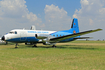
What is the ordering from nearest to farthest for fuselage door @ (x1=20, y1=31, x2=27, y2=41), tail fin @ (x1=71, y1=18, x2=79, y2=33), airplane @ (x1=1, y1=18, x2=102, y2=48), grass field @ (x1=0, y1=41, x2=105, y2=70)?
1. grass field @ (x1=0, y1=41, x2=105, y2=70)
2. airplane @ (x1=1, y1=18, x2=102, y2=48)
3. fuselage door @ (x1=20, y1=31, x2=27, y2=41)
4. tail fin @ (x1=71, y1=18, x2=79, y2=33)

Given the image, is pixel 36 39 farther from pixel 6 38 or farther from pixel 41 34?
pixel 6 38

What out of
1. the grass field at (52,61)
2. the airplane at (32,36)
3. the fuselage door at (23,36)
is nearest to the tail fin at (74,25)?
the airplane at (32,36)

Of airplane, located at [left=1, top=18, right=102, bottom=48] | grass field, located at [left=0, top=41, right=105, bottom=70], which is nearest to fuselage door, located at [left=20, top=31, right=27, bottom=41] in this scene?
airplane, located at [left=1, top=18, right=102, bottom=48]

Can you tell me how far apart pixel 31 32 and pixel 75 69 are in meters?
19.2

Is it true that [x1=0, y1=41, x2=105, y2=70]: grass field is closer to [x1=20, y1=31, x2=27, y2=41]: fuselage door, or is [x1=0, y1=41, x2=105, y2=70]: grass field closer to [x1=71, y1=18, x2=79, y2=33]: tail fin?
[x1=20, y1=31, x2=27, y2=41]: fuselage door

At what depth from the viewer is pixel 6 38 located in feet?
69.8

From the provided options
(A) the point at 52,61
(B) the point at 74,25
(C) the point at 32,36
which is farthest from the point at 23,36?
(B) the point at 74,25

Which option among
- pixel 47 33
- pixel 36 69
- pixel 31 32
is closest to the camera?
pixel 36 69

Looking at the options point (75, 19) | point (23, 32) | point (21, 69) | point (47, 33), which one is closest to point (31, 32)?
point (23, 32)

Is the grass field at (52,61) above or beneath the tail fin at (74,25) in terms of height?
beneath

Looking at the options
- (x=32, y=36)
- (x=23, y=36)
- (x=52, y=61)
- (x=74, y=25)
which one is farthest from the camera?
(x=74, y=25)

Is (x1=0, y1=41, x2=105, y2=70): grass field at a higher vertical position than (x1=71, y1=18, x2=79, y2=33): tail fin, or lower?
lower

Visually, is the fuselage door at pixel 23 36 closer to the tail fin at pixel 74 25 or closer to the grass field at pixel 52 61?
the grass field at pixel 52 61

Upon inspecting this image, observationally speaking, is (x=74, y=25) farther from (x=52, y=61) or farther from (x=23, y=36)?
(x=52, y=61)
